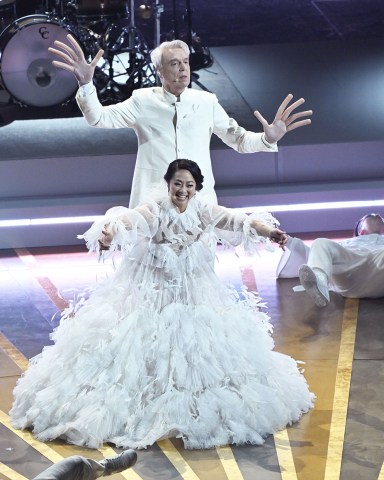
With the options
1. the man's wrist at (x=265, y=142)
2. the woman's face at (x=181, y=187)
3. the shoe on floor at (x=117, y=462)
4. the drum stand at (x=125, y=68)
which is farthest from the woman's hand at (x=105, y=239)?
the drum stand at (x=125, y=68)

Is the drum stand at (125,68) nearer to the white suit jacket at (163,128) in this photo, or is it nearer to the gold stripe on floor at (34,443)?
the white suit jacket at (163,128)

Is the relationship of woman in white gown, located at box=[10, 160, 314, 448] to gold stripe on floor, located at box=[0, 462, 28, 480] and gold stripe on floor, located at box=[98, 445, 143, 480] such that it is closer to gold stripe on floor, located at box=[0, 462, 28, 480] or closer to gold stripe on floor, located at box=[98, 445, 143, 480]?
gold stripe on floor, located at box=[98, 445, 143, 480]

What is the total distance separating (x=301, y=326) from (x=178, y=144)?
1.68m

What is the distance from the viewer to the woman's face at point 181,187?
5.29 meters

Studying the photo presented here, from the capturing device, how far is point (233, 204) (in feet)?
31.0

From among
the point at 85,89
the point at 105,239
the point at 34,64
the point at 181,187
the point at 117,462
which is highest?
the point at 85,89

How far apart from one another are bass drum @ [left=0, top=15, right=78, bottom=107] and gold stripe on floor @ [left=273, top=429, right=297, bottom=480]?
211 inches

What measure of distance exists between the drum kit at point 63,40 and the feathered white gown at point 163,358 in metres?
4.57

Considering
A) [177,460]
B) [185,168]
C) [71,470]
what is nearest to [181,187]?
[185,168]

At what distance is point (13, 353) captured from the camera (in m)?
6.49

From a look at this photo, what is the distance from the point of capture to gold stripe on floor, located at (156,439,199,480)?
15.5ft

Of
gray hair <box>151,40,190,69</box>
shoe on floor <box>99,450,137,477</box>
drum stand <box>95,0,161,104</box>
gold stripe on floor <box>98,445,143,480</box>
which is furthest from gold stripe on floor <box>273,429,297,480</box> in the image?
drum stand <box>95,0,161,104</box>

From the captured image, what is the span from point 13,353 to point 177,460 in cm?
190

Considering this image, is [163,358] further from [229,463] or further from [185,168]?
[185,168]
